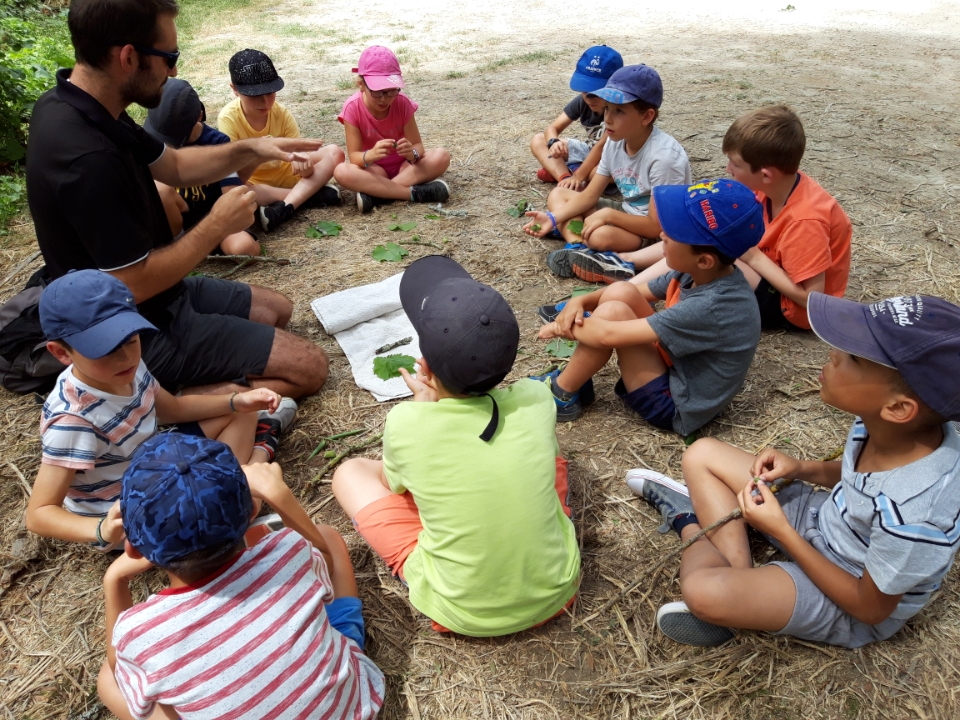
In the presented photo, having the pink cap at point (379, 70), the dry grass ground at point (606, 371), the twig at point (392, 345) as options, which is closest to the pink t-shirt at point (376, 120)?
the pink cap at point (379, 70)

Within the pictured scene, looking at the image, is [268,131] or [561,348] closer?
[561,348]

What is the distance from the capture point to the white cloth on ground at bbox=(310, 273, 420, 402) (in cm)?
381

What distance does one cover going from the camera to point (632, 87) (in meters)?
4.23

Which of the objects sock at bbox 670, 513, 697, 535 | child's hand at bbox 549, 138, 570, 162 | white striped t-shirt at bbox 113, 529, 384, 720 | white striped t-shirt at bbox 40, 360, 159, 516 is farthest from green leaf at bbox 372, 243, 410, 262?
white striped t-shirt at bbox 113, 529, 384, 720

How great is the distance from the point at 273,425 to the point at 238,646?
5.45ft

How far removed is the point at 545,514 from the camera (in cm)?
216

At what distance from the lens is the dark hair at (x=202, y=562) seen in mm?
1677

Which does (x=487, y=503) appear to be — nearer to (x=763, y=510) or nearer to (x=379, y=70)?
(x=763, y=510)

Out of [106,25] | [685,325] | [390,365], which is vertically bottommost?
[390,365]

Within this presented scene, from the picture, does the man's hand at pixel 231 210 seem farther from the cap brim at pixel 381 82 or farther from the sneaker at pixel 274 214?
the cap brim at pixel 381 82

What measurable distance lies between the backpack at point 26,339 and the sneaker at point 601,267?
3029 mm

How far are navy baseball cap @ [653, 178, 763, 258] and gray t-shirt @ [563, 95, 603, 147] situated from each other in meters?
3.24

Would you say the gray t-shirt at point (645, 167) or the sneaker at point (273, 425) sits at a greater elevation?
the gray t-shirt at point (645, 167)

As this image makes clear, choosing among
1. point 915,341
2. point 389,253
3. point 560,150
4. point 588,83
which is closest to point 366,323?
point 389,253
